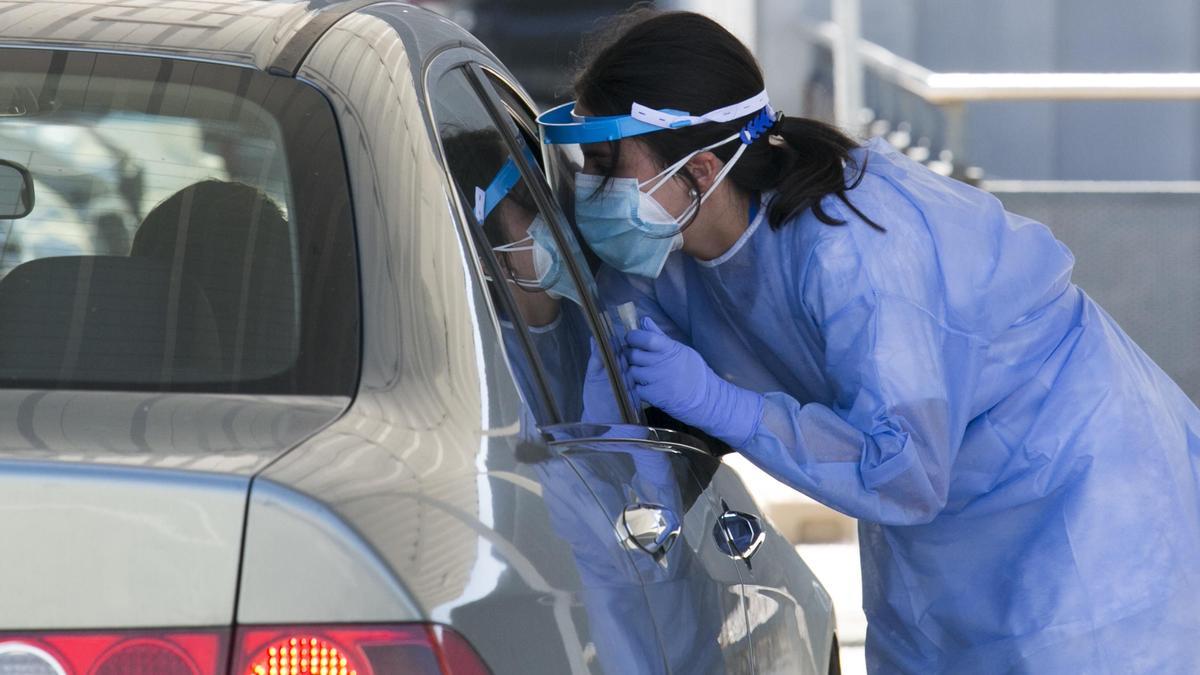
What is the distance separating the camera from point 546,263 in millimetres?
2338

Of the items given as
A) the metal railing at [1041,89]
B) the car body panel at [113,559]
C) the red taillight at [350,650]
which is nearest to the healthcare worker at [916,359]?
the red taillight at [350,650]

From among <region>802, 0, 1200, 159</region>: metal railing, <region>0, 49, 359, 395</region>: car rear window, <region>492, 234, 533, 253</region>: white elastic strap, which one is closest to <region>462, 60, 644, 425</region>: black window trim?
<region>492, 234, 533, 253</region>: white elastic strap

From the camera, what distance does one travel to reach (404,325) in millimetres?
1585

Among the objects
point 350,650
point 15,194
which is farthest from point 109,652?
point 15,194

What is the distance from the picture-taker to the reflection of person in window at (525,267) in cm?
203

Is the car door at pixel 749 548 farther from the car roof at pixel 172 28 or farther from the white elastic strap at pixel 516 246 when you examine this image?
the car roof at pixel 172 28

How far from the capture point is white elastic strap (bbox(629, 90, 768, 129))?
2539 mm

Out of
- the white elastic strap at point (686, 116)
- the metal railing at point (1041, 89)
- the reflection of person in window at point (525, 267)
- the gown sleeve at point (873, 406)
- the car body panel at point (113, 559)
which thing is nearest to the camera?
the car body panel at point (113, 559)

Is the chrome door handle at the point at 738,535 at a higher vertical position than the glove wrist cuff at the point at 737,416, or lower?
lower

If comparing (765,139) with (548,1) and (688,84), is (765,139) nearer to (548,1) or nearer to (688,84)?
(688,84)

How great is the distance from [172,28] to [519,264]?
0.54 metres

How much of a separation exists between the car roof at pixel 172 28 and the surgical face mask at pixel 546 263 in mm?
424

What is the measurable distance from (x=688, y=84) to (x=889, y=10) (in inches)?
427

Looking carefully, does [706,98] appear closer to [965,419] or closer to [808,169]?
[808,169]
